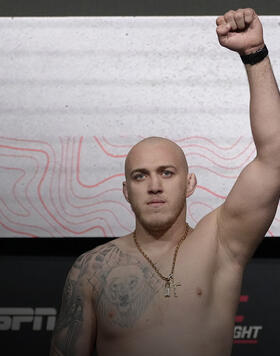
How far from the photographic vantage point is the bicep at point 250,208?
60.8 inches

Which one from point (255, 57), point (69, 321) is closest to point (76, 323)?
point (69, 321)

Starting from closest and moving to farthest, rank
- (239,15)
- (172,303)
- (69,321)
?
(239,15) < (172,303) < (69,321)

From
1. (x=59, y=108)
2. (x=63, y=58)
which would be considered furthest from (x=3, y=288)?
(x=63, y=58)

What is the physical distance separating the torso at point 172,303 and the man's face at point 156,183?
0.33 feet

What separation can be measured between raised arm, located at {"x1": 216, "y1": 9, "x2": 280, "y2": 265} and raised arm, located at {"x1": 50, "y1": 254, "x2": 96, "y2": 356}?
48 cm

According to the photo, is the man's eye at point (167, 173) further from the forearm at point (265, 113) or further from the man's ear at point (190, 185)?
the forearm at point (265, 113)

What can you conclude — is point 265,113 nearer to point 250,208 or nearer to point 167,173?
point 250,208

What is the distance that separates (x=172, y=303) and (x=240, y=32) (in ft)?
2.39

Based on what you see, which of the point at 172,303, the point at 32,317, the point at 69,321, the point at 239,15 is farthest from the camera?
the point at 32,317

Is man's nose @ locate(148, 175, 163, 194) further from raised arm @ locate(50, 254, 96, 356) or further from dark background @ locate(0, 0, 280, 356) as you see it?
dark background @ locate(0, 0, 280, 356)

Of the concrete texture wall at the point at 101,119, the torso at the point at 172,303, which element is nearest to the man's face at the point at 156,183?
the torso at the point at 172,303

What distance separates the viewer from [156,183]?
1.72 metres

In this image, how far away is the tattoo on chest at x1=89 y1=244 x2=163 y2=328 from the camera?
1.65 metres

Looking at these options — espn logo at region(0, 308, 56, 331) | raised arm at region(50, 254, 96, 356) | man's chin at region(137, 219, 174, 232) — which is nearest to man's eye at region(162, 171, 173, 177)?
man's chin at region(137, 219, 174, 232)
